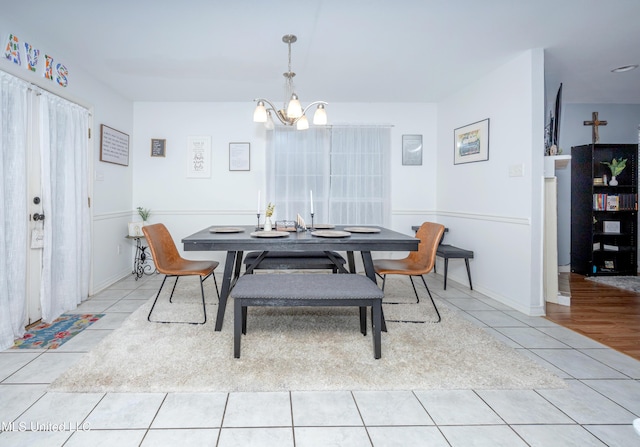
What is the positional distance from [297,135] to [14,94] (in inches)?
110

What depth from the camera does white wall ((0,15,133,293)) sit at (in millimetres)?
2650

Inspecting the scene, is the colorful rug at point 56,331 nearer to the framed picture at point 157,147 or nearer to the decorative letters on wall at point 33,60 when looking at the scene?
the decorative letters on wall at point 33,60

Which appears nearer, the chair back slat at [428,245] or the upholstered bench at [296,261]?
the chair back slat at [428,245]

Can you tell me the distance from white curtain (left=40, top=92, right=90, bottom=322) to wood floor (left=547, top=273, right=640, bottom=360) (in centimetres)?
420

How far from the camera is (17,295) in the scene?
2.33 meters

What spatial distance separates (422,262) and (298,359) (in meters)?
1.46

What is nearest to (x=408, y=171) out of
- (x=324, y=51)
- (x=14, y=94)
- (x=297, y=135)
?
(x=297, y=135)

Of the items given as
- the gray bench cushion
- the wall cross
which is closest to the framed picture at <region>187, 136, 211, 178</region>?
the gray bench cushion

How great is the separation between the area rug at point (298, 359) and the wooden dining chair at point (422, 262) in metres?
0.40

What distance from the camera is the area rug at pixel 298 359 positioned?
1735 mm

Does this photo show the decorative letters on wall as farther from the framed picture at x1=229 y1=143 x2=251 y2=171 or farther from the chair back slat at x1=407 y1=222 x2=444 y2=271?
the chair back slat at x1=407 y1=222 x2=444 y2=271

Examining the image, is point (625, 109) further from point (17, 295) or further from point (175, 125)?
point (17, 295)

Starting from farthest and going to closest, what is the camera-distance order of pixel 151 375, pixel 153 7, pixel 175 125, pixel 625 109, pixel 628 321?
pixel 625 109, pixel 175 125, pixel 628 321, pixel 153 7, pixel 151 375

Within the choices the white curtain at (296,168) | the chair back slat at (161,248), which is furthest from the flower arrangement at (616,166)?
the chair back slat at (161,248)
